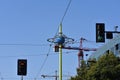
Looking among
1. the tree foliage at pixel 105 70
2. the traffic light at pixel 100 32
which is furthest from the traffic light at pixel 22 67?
the tree foliage at pixel 105 70

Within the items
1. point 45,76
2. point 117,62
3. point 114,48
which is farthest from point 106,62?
point 45,76

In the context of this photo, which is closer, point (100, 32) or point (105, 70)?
point (100, 32)

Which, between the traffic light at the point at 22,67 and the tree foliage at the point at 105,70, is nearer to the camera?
the traffic light at the point at 22,67

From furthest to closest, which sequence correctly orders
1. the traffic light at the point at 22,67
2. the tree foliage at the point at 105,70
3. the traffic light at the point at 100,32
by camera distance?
the tree foliage at the point at 105,70, the traffic light at the point at 22,67, the traffic light at the point at 100,32

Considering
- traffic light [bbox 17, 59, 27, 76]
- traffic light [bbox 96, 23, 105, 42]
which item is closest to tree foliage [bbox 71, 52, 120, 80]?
traffic light [bbox 17, 59, 27, 76]

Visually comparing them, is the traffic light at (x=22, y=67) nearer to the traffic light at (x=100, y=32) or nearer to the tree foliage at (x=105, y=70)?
the traffic light at (x=100, y=32)

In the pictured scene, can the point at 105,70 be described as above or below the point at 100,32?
below

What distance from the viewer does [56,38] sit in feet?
224

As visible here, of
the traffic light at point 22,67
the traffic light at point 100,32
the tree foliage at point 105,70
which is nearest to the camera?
the traffic light at point 100,32

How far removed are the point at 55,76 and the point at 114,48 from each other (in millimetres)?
54730

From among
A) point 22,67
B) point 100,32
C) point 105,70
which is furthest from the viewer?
point 105,70

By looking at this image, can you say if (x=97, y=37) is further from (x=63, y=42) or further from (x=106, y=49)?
(x=106, y=49)

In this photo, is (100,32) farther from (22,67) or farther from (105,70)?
(105,70)

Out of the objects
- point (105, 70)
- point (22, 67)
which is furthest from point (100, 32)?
point (105, 70)
